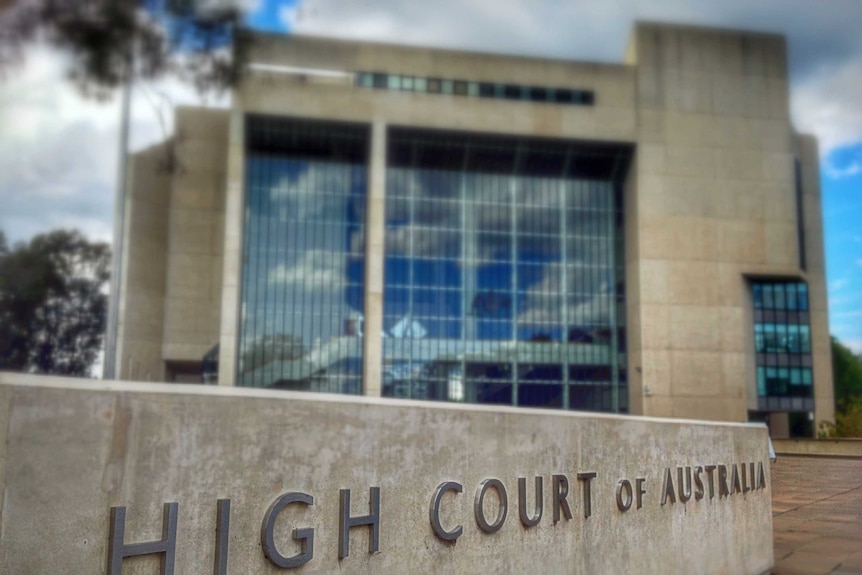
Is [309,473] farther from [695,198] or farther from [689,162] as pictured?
[689,162]

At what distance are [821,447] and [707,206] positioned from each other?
55.6 feet

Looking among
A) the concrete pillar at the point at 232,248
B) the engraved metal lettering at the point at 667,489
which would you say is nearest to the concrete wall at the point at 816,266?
the concrete pillar at the point at 232,248

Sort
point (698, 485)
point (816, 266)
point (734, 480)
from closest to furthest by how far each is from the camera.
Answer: point (698, 485) → point (734, 480) → point (816, 266)

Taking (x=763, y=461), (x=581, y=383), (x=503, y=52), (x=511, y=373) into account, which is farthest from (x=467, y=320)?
(x=763, y=461)

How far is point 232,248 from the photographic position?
142ft

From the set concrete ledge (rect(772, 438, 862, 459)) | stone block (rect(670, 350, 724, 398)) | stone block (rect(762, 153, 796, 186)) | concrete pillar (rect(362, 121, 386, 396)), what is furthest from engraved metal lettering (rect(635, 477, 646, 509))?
stone block (rect(762, 153, 796, 186))

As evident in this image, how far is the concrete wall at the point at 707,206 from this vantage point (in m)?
45.4

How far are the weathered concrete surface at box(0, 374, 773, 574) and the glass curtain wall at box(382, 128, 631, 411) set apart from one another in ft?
125

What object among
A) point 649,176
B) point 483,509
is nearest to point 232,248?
point 649,176

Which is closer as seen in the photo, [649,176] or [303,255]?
[303,255]

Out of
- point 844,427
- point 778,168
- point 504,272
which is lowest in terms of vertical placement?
point 844,427

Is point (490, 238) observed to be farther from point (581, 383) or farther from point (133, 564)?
point (133, 564)

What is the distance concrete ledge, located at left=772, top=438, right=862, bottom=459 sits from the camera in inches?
1310

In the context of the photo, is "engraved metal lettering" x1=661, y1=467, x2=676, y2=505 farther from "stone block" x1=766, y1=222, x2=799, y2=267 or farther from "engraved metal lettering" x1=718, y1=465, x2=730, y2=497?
"stone block" x1=766, y1=222, x2=799, y2=267
